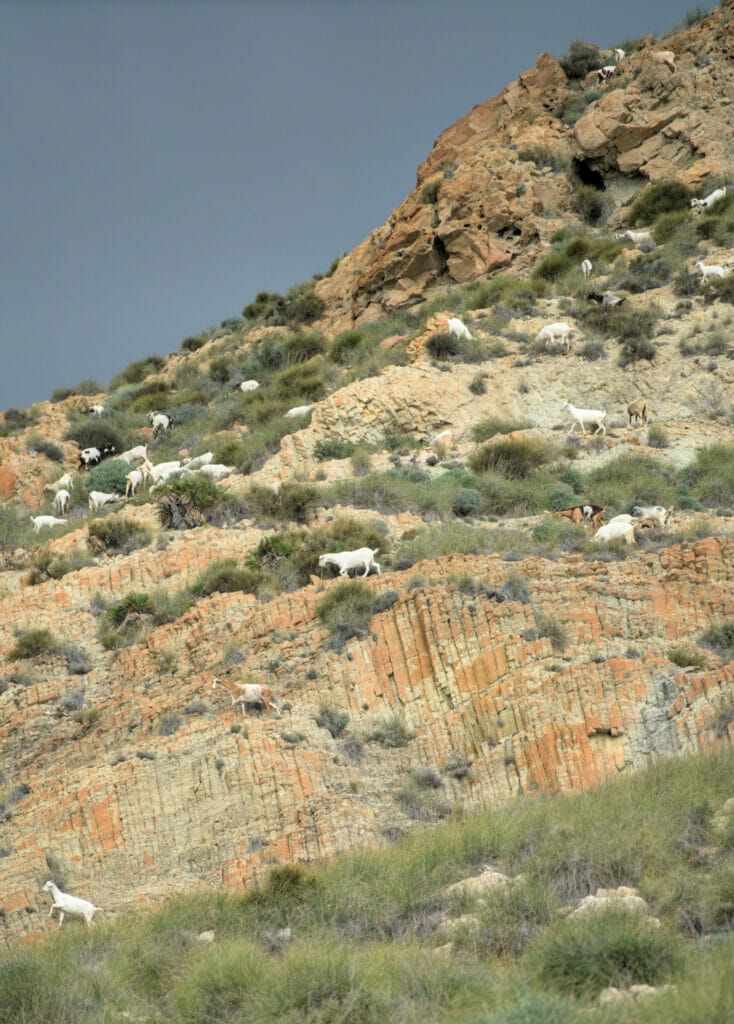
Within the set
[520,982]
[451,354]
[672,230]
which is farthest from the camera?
[672,230]

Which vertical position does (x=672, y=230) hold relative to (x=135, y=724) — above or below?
above

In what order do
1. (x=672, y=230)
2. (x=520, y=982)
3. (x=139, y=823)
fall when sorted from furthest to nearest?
(x=672, y=230) → (x=139, y=823) → (x=520, y=982)

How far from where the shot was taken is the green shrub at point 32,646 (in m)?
16.3

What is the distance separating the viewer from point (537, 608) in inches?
560

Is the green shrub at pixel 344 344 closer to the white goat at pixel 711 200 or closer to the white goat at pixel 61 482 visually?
the white goat at pixel 61 482

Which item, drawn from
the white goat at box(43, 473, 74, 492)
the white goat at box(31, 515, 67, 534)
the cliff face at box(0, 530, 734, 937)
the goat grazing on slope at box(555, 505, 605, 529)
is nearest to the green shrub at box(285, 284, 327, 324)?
the white goat at box(43, 473, 74, 492)

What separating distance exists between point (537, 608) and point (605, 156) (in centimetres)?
2646

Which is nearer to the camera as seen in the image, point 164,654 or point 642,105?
point 164,654

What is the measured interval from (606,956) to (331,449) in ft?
57.2

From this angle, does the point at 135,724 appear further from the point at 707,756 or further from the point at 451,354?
the point at 451,354

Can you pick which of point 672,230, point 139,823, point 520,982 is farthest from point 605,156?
point 520,982

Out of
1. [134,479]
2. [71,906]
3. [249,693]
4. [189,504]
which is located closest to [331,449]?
[189,504]

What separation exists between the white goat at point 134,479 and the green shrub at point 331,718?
39.9 feet

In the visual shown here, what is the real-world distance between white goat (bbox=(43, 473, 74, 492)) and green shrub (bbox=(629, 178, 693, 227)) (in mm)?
21318
